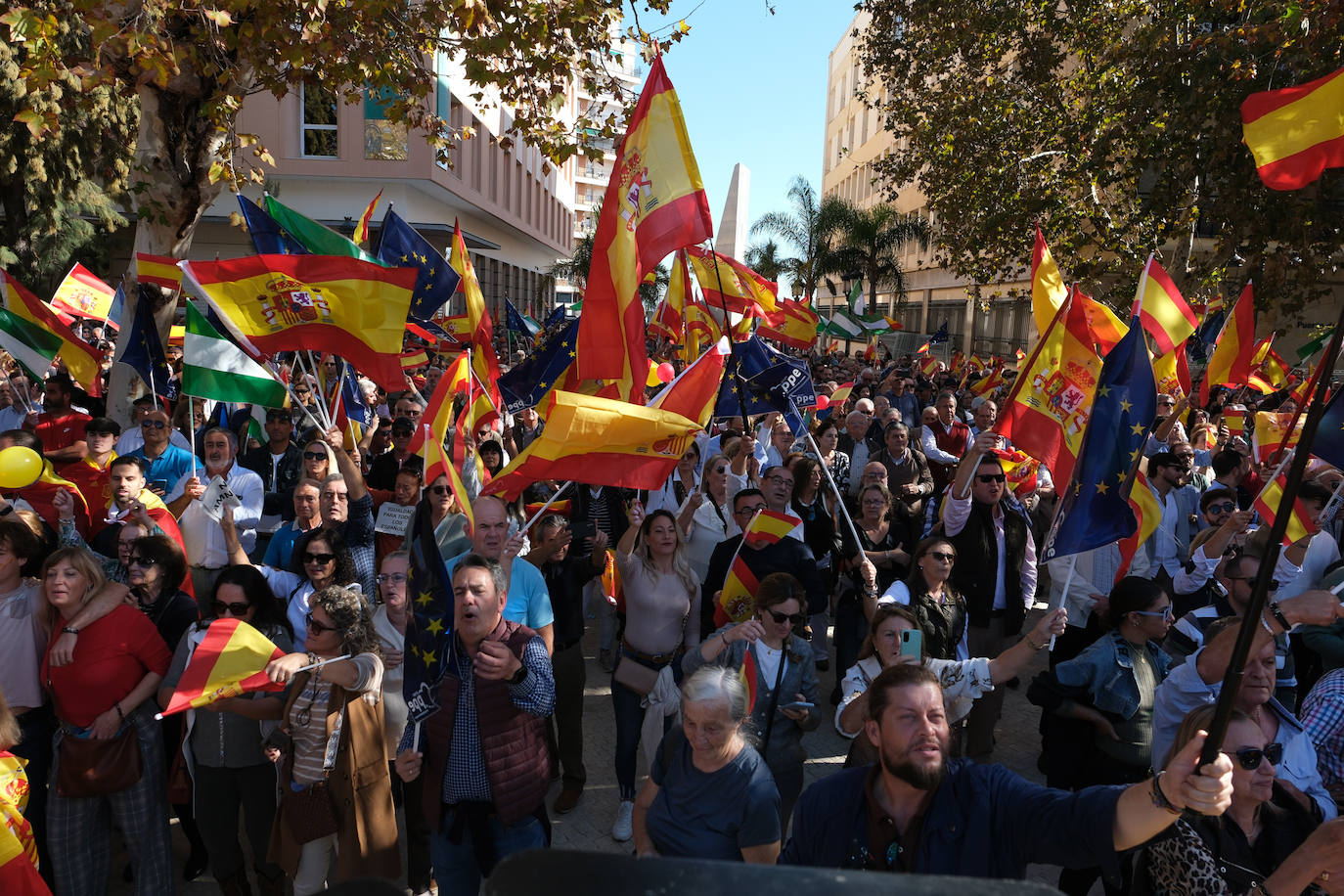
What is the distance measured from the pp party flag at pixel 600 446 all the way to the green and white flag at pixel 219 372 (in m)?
2.53

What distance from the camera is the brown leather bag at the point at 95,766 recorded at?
3840 mm

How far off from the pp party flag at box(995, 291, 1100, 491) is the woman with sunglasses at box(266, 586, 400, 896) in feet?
10.9

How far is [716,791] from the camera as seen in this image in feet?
10.0

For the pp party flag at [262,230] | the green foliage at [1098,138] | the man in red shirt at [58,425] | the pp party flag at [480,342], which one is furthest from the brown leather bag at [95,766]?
the green foliage at [1098,138]

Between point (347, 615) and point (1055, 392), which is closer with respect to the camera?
point (347, 615)

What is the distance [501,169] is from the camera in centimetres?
3409

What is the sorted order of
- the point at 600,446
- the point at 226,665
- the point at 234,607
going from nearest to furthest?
the point at 226,665
the point at 234,607
the point at 600,446

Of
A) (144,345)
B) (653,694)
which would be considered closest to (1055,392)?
(653,694)

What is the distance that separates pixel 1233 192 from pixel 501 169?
23.8 meters

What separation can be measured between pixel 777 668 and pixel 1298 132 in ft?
9.54

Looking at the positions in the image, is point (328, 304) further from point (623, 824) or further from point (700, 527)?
point (623, 824)

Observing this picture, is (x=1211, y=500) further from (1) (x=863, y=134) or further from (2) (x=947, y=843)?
(1) (x=863, y=134)

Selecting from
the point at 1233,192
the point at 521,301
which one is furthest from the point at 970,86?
the point at 521,301

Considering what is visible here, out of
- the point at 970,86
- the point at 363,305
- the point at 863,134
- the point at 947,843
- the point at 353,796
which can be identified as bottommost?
the point at 353,796
